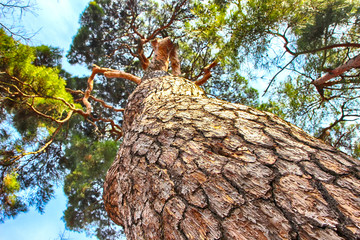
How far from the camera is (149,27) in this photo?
5.15m

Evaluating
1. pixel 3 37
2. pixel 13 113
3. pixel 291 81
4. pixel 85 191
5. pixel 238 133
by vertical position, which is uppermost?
pixel 291 81

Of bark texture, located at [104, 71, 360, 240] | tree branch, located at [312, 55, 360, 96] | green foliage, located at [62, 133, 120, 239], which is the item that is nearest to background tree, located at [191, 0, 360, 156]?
tree branch, located at [312, 55, 360, 96]

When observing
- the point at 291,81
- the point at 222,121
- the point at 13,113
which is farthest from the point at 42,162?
the point at 291,81

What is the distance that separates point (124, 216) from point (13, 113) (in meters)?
3.75

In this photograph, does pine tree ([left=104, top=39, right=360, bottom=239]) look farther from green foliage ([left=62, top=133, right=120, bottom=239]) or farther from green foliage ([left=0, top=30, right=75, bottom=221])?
green foliage ([left=62, top=133, right=120, bottom=239])

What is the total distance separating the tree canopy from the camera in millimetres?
2498

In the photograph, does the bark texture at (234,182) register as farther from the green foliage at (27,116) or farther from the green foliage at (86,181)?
the green foliage at (86,181)

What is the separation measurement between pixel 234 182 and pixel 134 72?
5.22m

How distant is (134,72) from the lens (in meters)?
5.39

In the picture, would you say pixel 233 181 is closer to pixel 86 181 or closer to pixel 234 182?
pixel 234 182

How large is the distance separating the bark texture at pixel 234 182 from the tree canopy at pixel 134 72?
2.06 meters

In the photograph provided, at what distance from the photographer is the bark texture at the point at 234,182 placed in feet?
1.63

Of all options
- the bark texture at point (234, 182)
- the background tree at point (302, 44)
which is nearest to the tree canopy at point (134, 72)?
the background tree at point (302, 44)

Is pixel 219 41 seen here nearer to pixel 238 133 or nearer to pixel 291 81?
pixel 291 81
